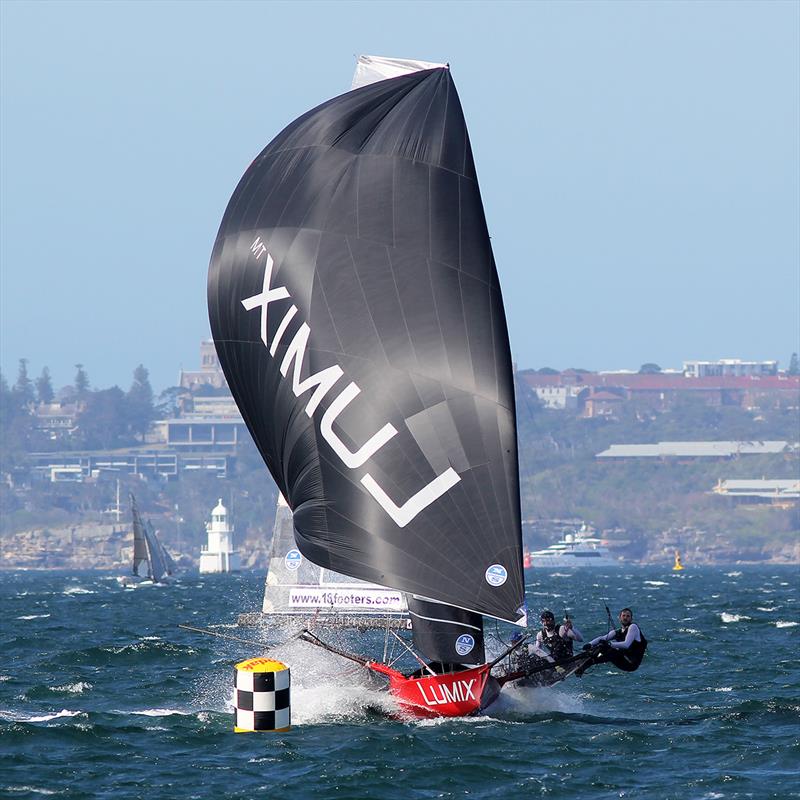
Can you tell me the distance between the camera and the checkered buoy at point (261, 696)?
1733 cm

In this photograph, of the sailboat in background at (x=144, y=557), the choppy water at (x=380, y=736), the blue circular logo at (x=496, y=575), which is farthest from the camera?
the sailboat in background at (x=144, y=557)

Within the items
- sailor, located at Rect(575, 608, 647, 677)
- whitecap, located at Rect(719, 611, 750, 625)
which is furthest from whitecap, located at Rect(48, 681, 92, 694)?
whitecap, located at Rect(719, 611, 750, 625)

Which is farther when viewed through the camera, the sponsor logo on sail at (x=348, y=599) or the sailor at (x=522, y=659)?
the sponsor logo on sail at (x=348, y=599)

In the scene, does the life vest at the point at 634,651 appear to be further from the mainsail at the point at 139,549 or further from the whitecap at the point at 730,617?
the mainsail at the point at 139,549

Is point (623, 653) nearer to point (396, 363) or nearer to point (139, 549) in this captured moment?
point (396, 363)

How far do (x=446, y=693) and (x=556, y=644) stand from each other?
188 centimetres

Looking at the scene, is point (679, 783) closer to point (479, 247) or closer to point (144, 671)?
point (479, 247)

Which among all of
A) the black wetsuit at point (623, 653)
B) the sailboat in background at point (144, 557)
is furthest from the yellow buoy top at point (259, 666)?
the sailboat in background at point (144, 557)

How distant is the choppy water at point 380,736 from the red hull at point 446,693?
17 centimetres

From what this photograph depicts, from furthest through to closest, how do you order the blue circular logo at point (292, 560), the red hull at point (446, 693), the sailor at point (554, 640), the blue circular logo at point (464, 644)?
the blue circular logo at point (292, 560)
the sailor at point (554, 640)
the red hull at point (446, 693)
the blue circular logo at point (464, 644)

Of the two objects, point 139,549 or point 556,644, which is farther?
point 139,549

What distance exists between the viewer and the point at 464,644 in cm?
1834

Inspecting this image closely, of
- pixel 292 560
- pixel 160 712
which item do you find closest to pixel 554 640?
pixel 160 712

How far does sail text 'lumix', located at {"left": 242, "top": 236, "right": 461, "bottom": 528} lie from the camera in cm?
1798
